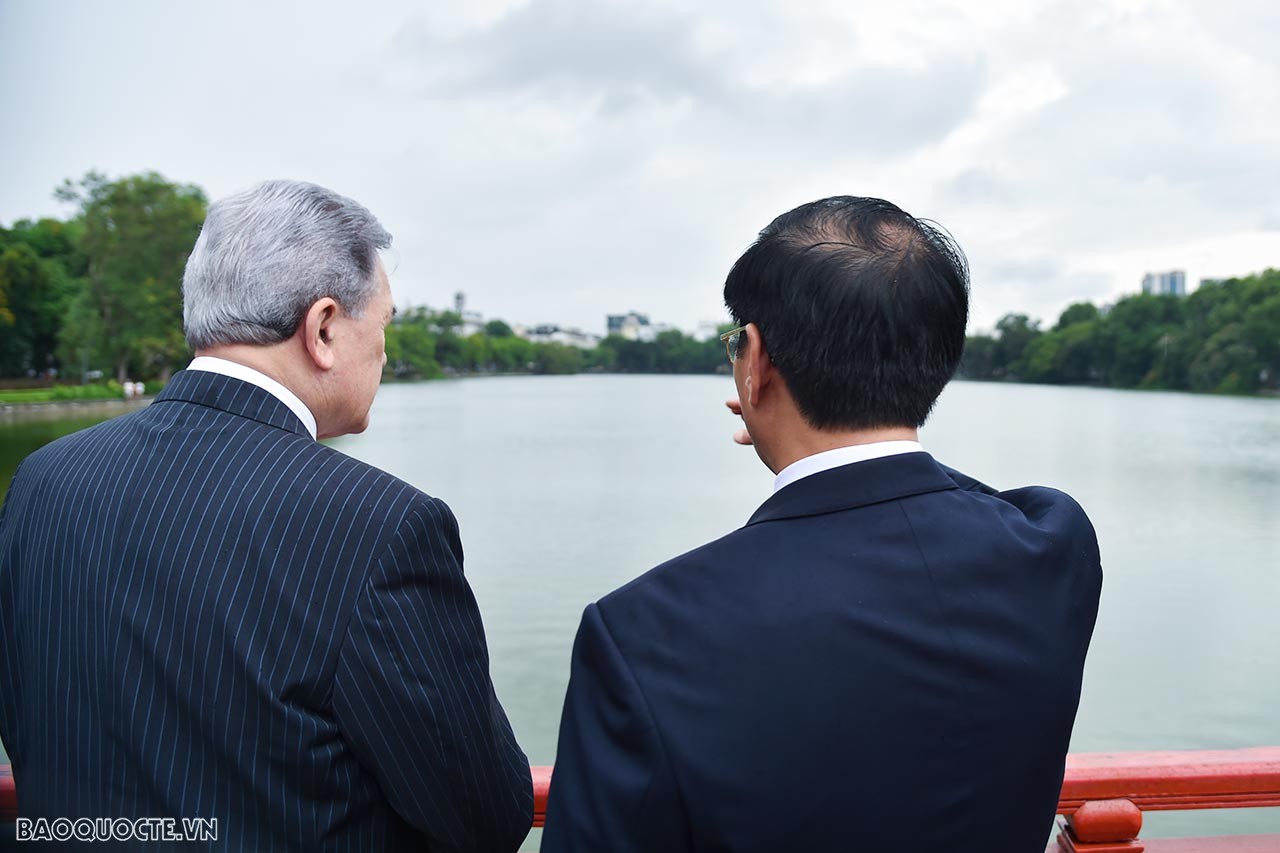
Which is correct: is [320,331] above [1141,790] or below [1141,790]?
above

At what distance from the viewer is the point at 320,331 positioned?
118 cm

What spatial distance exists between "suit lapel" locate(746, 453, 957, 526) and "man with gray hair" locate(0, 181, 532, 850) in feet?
1.38

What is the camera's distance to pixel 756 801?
0.75m

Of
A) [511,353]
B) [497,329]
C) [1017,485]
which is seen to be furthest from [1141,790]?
[497,329]

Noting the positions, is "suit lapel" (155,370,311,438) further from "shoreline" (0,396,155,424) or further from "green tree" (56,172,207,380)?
"green tree" (56,172,207,380)

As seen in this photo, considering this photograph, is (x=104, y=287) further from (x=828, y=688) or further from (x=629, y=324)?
(x=629, y=324)

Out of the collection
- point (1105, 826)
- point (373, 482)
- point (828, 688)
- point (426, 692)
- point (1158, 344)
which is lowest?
point (1105, 826)

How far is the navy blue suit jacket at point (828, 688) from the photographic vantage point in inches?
29.6

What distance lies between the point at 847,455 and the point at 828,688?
221 millimetres

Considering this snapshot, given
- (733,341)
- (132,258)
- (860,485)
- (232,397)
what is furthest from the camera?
(132,258)

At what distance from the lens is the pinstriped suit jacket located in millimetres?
999

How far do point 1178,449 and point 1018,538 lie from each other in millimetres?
22684

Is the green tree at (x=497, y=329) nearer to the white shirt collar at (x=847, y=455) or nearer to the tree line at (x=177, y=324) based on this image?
the tree line at (x=177, y=324)

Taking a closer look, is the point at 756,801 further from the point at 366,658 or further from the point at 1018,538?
the point at 366,658
